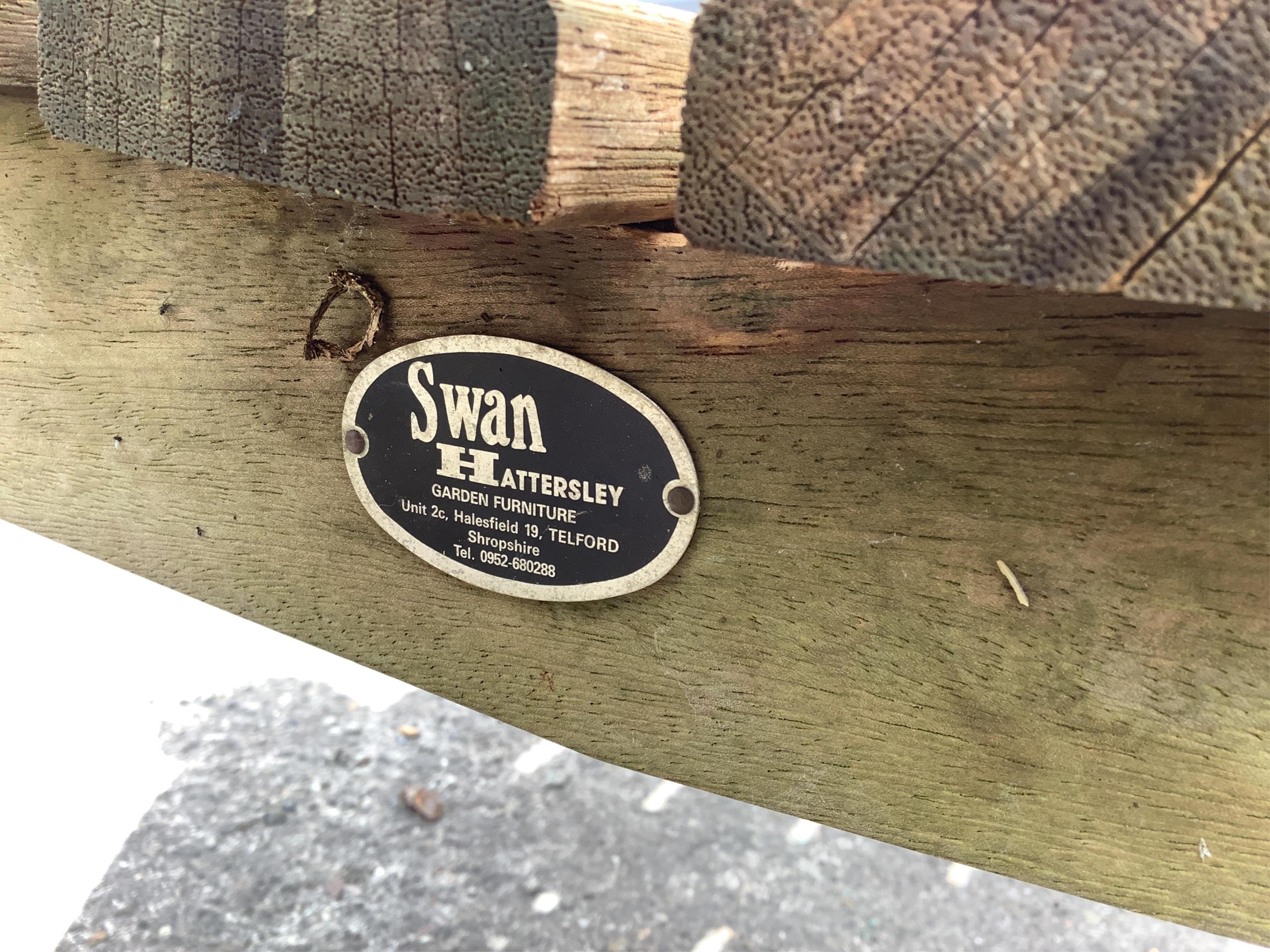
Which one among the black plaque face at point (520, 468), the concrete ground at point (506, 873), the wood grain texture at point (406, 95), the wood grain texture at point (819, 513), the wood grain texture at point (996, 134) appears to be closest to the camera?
the wood grain texture at point (996, 134)

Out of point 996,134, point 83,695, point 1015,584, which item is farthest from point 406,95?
point 83,695

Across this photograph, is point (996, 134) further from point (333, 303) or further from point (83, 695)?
point (83, 695)

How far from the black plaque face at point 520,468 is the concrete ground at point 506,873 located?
114 centimetres

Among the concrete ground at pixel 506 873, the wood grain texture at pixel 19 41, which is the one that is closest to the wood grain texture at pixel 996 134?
the wood grain texture at pixel 19 41

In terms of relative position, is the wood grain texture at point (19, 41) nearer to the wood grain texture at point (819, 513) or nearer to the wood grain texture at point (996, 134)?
the wood grain texture at point (819, 513)

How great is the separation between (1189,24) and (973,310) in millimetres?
348

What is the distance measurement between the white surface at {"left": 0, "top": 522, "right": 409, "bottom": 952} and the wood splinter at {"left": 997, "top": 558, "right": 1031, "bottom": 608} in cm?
194

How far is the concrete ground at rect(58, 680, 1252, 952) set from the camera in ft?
5.95

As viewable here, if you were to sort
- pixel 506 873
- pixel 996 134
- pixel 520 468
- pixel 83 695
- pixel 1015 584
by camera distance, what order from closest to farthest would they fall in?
pixel 996 134, pixel 1015 584, pixel 520 468, pixel 506 873, pixel 83 695

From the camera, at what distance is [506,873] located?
76.7 inches

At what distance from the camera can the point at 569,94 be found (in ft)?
1.74

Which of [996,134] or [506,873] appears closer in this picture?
[996,134]

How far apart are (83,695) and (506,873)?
1.29 metres

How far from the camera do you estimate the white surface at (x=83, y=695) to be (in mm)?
1922
